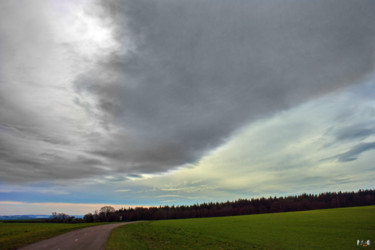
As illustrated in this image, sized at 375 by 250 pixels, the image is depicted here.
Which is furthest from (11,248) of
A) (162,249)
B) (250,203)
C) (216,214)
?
(250,203)

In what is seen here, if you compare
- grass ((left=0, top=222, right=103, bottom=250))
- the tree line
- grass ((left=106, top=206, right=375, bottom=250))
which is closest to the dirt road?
grass ((left=106, top=206, right=375, bottom=250))

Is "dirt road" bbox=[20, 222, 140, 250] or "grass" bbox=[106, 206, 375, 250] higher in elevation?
"dirt road" bbox=[20, 222, 140, 250]

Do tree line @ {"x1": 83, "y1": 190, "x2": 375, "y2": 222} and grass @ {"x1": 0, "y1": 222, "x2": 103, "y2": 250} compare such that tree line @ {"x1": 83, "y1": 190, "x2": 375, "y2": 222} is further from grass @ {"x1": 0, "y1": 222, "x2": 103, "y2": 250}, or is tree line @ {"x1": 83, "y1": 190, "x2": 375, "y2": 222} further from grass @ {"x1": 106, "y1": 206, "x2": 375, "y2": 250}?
grass @ {"x1": 106, "y1": 206, "x2": 375, "y2": 250}

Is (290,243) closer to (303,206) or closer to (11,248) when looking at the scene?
(11,248)

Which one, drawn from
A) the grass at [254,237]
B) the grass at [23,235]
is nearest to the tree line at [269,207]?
the grass at [23,235]

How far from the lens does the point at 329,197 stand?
6220 inches

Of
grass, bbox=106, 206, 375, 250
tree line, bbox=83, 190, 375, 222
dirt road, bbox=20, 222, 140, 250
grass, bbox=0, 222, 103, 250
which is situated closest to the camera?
dirt road, bbox=20, 222, 140, 250

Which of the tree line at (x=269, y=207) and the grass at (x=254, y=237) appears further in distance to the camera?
the tree line at (x=269, y=207)

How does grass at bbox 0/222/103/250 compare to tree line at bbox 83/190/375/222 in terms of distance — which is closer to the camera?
grass at bbox 0/222/103/250

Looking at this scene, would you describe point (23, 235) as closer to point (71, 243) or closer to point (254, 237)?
point (71, 243)

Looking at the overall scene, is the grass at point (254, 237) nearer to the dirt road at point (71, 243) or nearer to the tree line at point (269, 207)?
the dirt road at point (71, 243)

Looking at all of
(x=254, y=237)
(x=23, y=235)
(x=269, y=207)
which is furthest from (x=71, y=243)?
(x=269, y=207)

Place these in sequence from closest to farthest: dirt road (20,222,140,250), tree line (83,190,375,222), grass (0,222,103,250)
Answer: dirt road (20,222,140,250) < grass (0,222,103,250) < tree line (83,190,375,222)

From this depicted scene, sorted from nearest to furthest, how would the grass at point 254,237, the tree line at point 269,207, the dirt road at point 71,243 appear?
the dirt road at point 71,243 → the grass at point 254,237 → the tree line at point 269,207
